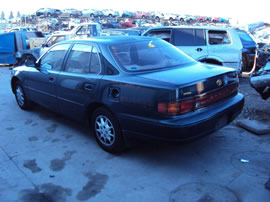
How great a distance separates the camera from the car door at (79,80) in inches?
150

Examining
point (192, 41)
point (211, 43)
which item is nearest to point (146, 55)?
point (192, 41)

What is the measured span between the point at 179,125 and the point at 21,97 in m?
4.17

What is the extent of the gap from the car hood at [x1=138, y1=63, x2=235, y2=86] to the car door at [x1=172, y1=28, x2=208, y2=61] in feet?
13.0

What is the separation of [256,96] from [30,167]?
5.25 meters

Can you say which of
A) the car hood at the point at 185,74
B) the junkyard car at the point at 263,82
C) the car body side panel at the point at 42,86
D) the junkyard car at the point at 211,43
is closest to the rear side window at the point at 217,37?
the junkyard car at the point at 211,43

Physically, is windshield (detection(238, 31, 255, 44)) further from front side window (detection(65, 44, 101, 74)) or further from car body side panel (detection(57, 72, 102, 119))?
car body side panel (detection(57, 72, 102, 119))

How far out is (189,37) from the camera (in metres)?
7.87

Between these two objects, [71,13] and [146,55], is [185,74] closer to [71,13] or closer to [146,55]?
[146,55]

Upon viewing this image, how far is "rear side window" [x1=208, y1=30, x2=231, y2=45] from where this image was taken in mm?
7750

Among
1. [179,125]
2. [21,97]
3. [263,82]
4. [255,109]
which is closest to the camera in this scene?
[179,125]

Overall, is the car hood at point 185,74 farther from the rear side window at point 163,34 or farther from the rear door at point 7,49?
the rear door at point 7,49

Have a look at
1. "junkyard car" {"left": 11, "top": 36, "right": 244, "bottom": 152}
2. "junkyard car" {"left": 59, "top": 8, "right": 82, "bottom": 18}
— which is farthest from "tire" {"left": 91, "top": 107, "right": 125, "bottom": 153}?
"junkyard car" {"left": 59, "top": 8, "right": 82, "bottom": 18}

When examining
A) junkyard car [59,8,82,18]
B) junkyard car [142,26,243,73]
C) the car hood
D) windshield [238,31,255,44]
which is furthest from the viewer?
junkyard car [59,8,82,18]

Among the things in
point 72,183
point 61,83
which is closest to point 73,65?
point 61,83
